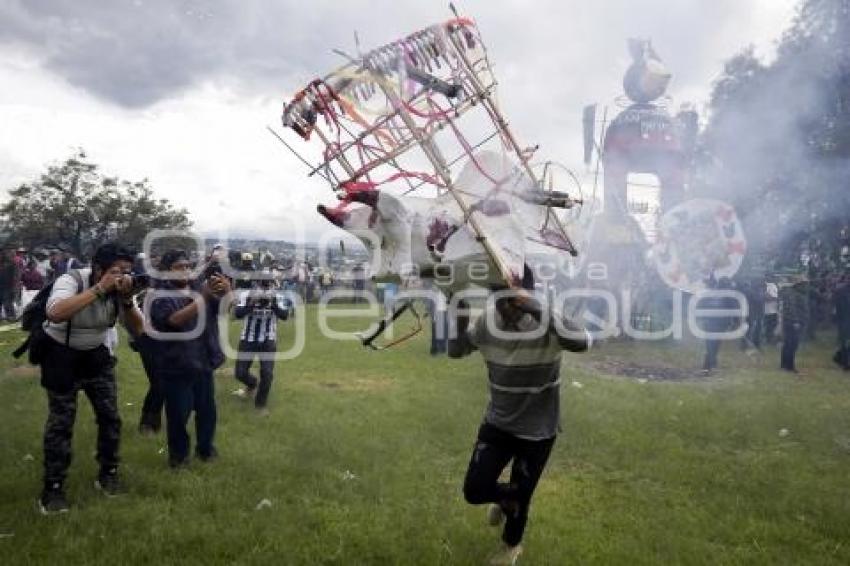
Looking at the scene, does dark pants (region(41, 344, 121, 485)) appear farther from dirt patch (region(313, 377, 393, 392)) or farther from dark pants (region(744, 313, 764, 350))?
dark pants (region(744, 313, 764, 350))

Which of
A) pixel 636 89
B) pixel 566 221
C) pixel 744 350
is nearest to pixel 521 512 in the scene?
pixel 566 221

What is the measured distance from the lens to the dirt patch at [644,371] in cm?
1301

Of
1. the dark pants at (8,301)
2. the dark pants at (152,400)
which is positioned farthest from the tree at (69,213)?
the dark pants at (152,400)

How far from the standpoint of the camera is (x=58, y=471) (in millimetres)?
5367

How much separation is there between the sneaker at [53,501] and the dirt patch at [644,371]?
33.9 ft

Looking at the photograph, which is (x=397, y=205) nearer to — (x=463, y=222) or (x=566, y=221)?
(x=463, y=222)

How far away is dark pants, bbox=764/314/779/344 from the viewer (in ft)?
57.1

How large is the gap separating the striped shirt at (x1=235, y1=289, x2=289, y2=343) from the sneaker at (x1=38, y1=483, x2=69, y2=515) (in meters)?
3.57

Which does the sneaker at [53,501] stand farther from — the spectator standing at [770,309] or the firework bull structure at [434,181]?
the spectator standing at [770,309]

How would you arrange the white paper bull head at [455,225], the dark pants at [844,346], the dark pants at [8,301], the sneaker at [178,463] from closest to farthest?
the white paper bull head at [455,225], the sneaker at [178,463], the dark pants at [844,346], the dark pants at [8,301]

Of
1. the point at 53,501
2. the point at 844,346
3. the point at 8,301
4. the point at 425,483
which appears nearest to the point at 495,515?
the point at 425,483

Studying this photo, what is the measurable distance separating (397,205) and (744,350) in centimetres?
1592

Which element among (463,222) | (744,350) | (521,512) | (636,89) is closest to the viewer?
(463,222)

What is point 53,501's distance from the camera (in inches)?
210
